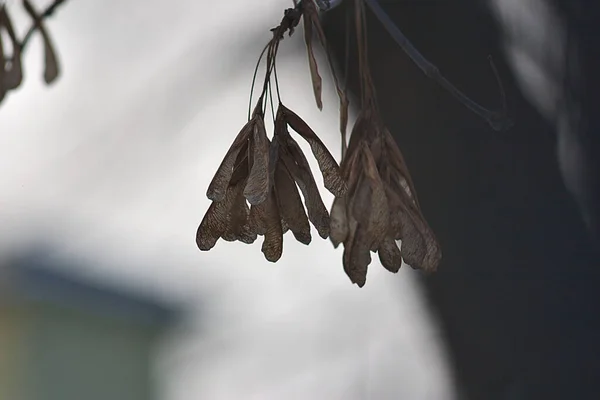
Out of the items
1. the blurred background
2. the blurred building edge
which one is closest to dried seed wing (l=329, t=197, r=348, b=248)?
the blurred background

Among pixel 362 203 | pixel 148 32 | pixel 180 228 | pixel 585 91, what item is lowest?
pixel 362 203

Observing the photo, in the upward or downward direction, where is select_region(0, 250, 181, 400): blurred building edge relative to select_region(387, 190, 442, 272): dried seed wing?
upward

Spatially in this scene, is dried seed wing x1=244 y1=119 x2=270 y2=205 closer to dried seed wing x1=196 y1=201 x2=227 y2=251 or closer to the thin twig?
dried seed wing x1=196 y1=201 x2=227 y2=251

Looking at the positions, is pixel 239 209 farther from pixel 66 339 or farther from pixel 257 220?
pixel 66 339

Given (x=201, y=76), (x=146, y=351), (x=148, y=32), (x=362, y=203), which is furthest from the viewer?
(x=146, y=351)

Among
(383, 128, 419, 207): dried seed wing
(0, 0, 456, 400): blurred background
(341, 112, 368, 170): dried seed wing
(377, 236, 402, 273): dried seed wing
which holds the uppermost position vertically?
(0, 0, 456, 400): blurred background

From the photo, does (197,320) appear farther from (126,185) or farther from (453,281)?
(453,281)

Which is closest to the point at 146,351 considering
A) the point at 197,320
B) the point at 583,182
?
the point at 197,320

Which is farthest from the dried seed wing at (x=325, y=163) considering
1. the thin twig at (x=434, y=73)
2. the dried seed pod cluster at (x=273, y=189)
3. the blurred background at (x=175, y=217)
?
the blurred background at (x=175, y=217)
